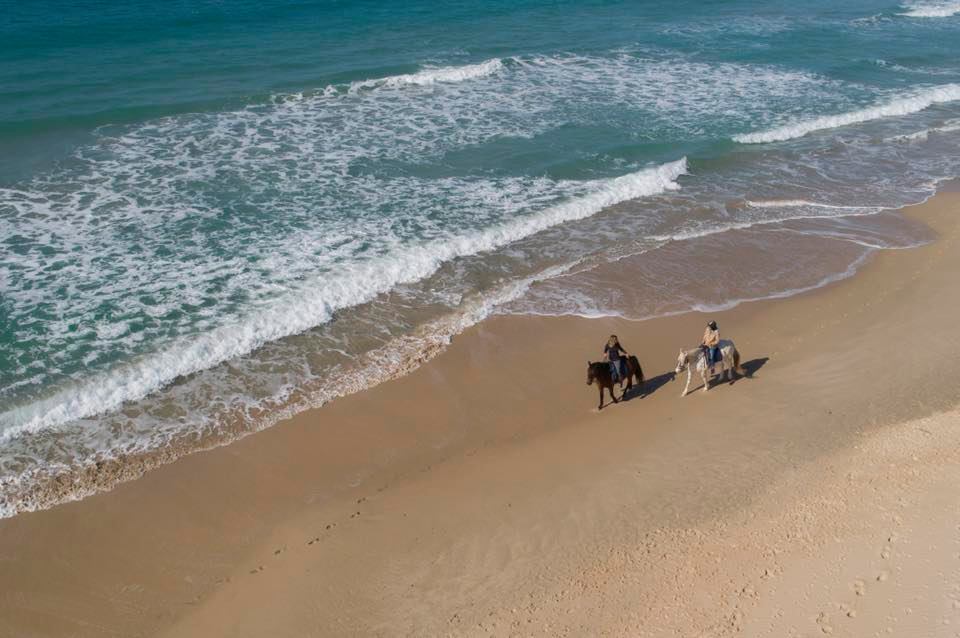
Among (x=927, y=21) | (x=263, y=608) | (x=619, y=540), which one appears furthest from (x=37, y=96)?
(x=927, y=21)

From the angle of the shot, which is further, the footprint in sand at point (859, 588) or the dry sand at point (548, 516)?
the dry sand at point (548, 516)

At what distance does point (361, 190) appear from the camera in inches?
798

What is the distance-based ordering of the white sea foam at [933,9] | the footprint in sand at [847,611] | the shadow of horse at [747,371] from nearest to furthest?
the footprint in sand at [847,611]
the shadow of horse at [747,371]
the white sea foam at [933,9]

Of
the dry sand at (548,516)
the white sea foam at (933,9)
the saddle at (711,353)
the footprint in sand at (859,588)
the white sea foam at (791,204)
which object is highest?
the white sea foam at (933,9)

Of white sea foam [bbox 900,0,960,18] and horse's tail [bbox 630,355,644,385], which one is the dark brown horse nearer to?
horse's tail [bbox 630,355,644,385]

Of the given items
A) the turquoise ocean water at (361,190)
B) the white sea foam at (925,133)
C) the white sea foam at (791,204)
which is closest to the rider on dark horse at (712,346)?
the turquoise ocean water at (361,190)

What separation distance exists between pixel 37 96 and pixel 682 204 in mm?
21325

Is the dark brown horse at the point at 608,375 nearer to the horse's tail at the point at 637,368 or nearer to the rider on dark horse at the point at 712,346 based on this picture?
→ the horse's tail at the point at 637,368

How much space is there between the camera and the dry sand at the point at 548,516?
28.1 feet

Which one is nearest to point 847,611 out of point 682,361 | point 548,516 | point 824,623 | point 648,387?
point 824,623

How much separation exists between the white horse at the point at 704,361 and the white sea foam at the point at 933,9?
41.0 m

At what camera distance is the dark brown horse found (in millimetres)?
12039

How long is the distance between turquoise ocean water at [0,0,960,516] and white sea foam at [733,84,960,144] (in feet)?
0.51

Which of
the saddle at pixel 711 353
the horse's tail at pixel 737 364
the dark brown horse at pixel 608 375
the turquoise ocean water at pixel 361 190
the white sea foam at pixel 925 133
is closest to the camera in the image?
the dark brown horse at pixel 608 375
